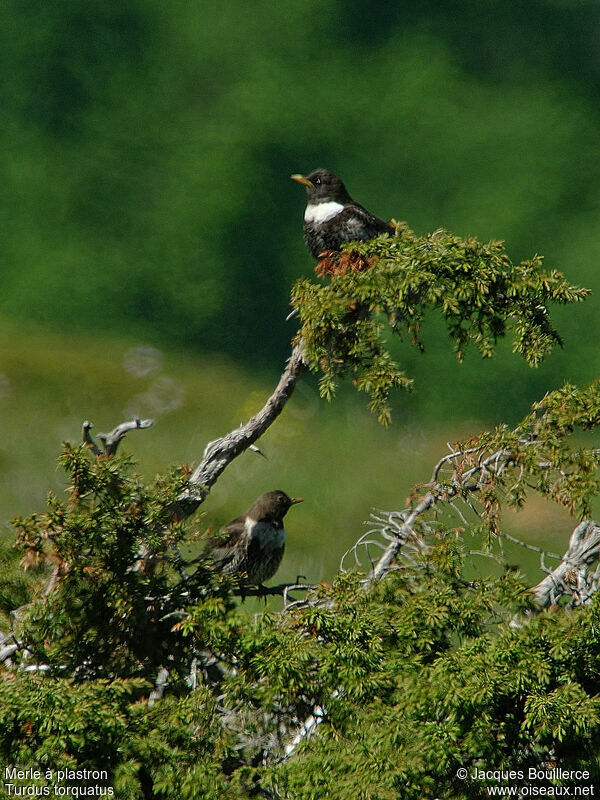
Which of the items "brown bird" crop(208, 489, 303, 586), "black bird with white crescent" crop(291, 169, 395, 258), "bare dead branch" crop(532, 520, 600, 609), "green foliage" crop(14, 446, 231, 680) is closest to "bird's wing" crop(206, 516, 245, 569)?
"brown bird" crop(208, 489, 303, 586)

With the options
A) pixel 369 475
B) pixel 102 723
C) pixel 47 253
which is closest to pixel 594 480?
pixel 102 723

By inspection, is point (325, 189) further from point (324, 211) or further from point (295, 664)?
point (295, 664)

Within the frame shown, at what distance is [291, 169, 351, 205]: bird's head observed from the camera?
19.3 ft

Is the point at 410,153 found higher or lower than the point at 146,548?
higher

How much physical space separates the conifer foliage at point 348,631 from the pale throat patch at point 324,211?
85cm

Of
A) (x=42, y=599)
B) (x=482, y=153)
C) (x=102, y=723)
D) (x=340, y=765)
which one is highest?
(x=482, y=153)

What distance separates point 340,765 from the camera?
345 cm

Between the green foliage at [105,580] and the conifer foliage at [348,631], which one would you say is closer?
the conifer foliage at [348,631]

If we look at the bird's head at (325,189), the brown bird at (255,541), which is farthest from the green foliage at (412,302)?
the bird's head at (325,189)

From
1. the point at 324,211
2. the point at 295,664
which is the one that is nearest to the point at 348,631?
the point at 295,664

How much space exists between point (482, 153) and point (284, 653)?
32.1 ft

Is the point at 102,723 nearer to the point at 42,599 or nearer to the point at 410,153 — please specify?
the point at 42,599

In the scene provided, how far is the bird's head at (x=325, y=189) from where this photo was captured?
5.89 meters

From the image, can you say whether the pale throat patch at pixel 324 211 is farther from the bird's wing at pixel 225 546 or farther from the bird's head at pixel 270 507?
the bird's wing at pixel 225 546
